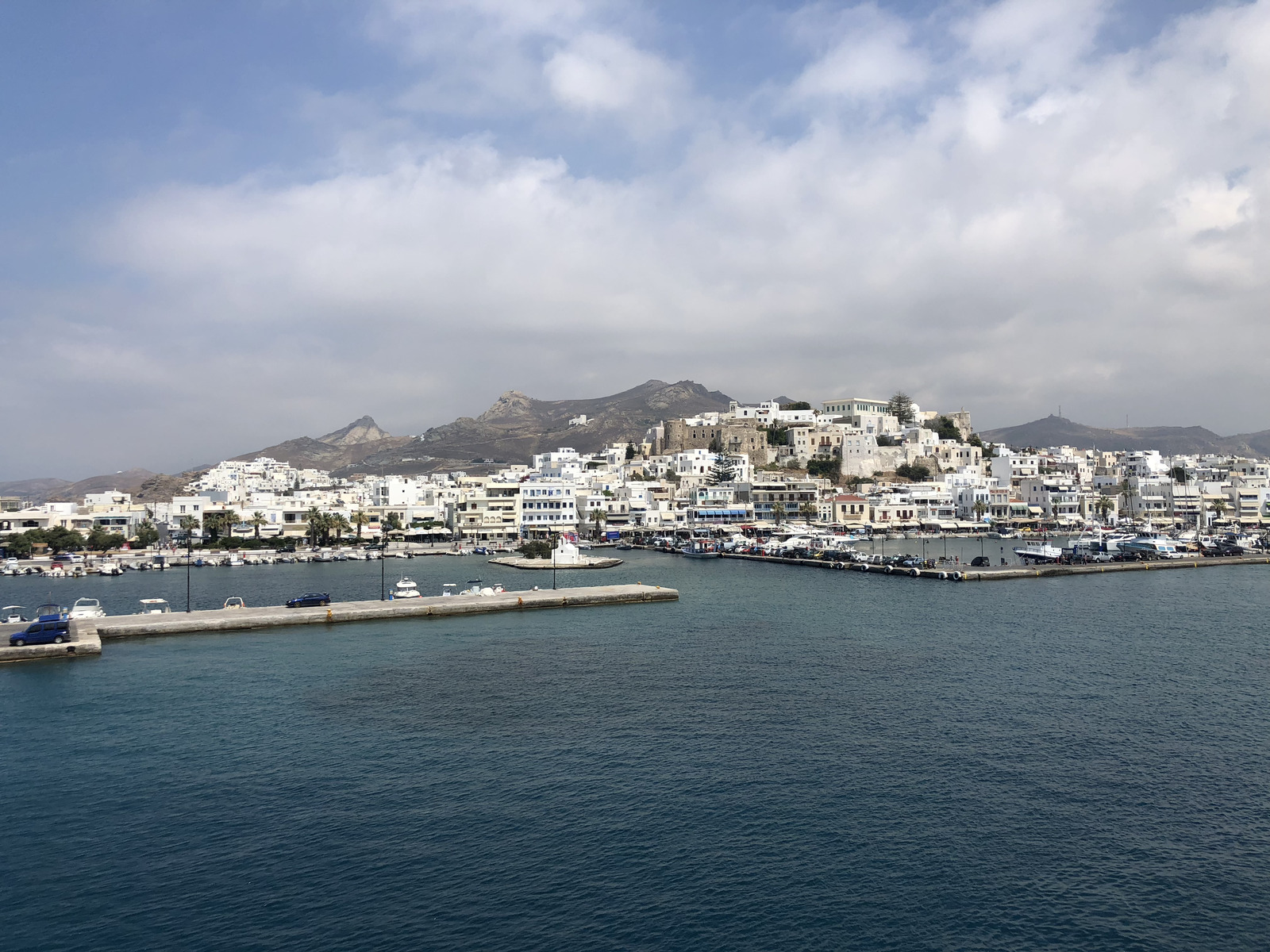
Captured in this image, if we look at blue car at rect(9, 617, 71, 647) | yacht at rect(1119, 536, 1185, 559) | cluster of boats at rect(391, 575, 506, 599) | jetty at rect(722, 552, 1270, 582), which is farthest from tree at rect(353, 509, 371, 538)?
yacht at rect(1119, 536, 1185, 559)

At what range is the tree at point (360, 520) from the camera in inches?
3216

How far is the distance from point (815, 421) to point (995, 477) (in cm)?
2604

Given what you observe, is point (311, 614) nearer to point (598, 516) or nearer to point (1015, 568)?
point (1015, 568)

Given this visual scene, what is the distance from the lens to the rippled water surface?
12.1 m

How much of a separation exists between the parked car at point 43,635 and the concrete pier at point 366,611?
2482 millimetres

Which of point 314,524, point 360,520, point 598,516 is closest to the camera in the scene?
point 314,524

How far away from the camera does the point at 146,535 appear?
75188 mm

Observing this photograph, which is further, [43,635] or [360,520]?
[360,520]

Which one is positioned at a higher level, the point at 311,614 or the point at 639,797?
the point at 311,614

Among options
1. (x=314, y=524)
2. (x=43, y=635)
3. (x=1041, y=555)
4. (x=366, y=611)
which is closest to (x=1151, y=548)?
(x=1041, y=555)

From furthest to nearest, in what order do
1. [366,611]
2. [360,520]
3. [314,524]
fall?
1. [360,520]
2. [314,524]
3. [366,611]

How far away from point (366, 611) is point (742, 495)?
68574 millimetres

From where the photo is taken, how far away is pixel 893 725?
20609mm

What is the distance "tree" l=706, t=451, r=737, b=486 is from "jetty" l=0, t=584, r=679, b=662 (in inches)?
2420
